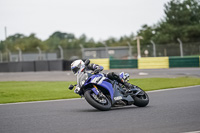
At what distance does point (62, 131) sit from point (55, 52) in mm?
28264

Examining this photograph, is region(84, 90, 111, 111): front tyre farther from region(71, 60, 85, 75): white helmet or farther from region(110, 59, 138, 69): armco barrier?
region(110, 59, 138, 69): armco barrier

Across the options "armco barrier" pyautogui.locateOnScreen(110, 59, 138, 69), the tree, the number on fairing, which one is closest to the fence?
"armco barrier" pyautogui.locateOnScreen(110, 59, 138, 69)

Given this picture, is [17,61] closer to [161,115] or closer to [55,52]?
[55,52]

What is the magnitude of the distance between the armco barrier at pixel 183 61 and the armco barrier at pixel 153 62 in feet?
1.33

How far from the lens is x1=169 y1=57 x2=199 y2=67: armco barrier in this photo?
28.1 m

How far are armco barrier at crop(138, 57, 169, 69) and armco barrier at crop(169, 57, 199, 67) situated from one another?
0.41m

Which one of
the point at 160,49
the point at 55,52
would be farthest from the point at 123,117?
the point at 55,52

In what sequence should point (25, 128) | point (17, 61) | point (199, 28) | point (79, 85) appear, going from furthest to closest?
point (199, 28) → point (17, 61) → point (79, 85) → point (25, 128)

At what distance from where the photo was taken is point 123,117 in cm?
690

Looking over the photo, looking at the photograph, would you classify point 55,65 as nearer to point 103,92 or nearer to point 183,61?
point 183,61

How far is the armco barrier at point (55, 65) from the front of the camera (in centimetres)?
3191

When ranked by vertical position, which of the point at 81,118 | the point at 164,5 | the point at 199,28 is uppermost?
the point at 164,5

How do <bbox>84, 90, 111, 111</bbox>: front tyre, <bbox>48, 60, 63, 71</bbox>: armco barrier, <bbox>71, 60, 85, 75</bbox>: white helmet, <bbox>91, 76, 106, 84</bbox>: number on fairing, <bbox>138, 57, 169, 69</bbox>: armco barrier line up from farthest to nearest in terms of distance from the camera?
<bbox>48, 60, 63, 71</bbox>: armco barrier
<bbox>138, 57, 169, 69</bbox>: armco barrier
<bbox>71, 60, 85, 75</bbox>: white helmet
<bbox>91, 76, 106, 84</bbox>: number on fairing
<bbox>84, 90, 111, 111</bbox>: front tyre

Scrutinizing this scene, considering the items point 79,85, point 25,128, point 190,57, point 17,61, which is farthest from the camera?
point 17,61
